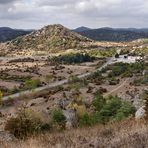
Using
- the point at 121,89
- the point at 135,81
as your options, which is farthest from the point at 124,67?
the point at 121,89

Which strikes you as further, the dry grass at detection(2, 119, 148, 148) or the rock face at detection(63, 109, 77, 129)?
the rock face at detection(63, 109, 77, 129)

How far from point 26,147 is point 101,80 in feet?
379

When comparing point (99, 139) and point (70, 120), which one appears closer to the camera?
point (99, 139)

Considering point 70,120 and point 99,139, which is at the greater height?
point 99,139

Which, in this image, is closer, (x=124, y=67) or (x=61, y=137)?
(x=61, y=137)

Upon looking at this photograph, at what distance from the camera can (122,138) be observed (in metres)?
9.73

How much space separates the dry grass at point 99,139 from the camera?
9.31m

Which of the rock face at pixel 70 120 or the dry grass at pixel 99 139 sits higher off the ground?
the dry grass at pixel 99 139

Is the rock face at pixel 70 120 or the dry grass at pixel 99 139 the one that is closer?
the dry grass at pixel 99 139

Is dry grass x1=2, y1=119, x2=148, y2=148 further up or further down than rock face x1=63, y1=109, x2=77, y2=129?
further up

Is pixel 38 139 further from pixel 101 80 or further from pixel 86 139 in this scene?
pixel 101 80

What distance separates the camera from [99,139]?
9.93 m

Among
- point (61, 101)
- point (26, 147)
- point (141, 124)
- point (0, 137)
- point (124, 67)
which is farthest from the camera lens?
point (124, 67)

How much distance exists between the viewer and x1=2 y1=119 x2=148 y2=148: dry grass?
931cm
